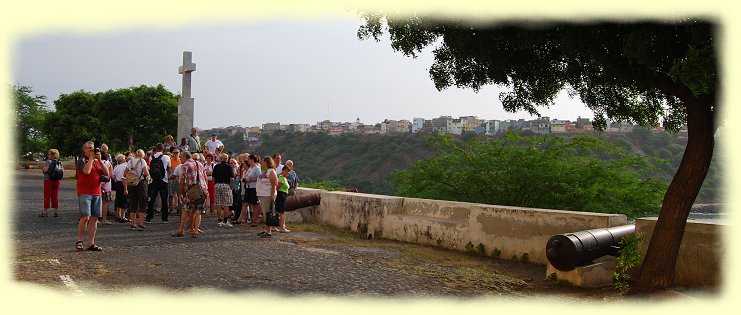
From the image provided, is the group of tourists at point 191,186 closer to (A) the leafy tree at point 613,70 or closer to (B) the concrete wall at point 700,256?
(A) the leafy tree at point 613,70

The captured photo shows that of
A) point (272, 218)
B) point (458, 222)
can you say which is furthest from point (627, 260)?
point (272, 218)

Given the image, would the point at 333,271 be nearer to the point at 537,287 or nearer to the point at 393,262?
the point at 393,262

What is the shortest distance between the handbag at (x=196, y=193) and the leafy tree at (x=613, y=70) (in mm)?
4500

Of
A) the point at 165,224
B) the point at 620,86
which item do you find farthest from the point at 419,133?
the point at 620,86

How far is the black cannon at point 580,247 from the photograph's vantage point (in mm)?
8508

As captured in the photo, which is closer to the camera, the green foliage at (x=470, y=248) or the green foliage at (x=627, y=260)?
the green foliage at (x=627, y=260)

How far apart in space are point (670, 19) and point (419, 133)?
190 feet

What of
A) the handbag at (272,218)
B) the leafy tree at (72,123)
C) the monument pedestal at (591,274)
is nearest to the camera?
the monument pedestal at (591,274)

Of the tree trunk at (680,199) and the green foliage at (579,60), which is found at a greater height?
the green foliage at (579,60)

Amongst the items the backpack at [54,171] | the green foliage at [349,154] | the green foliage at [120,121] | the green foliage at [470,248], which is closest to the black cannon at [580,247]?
the green foliage at [470,248]

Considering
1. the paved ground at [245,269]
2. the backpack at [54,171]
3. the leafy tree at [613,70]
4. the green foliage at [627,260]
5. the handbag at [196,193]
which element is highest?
the leafy tree at [613,70]

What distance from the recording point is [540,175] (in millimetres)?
20031

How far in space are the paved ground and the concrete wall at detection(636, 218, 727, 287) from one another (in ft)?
3.11

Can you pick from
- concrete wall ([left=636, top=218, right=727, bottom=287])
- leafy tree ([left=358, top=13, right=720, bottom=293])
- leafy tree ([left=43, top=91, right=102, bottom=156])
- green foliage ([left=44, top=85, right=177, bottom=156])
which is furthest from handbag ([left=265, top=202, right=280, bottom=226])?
leafy tree ([left=43, top=91, right=102, bottom=156])
